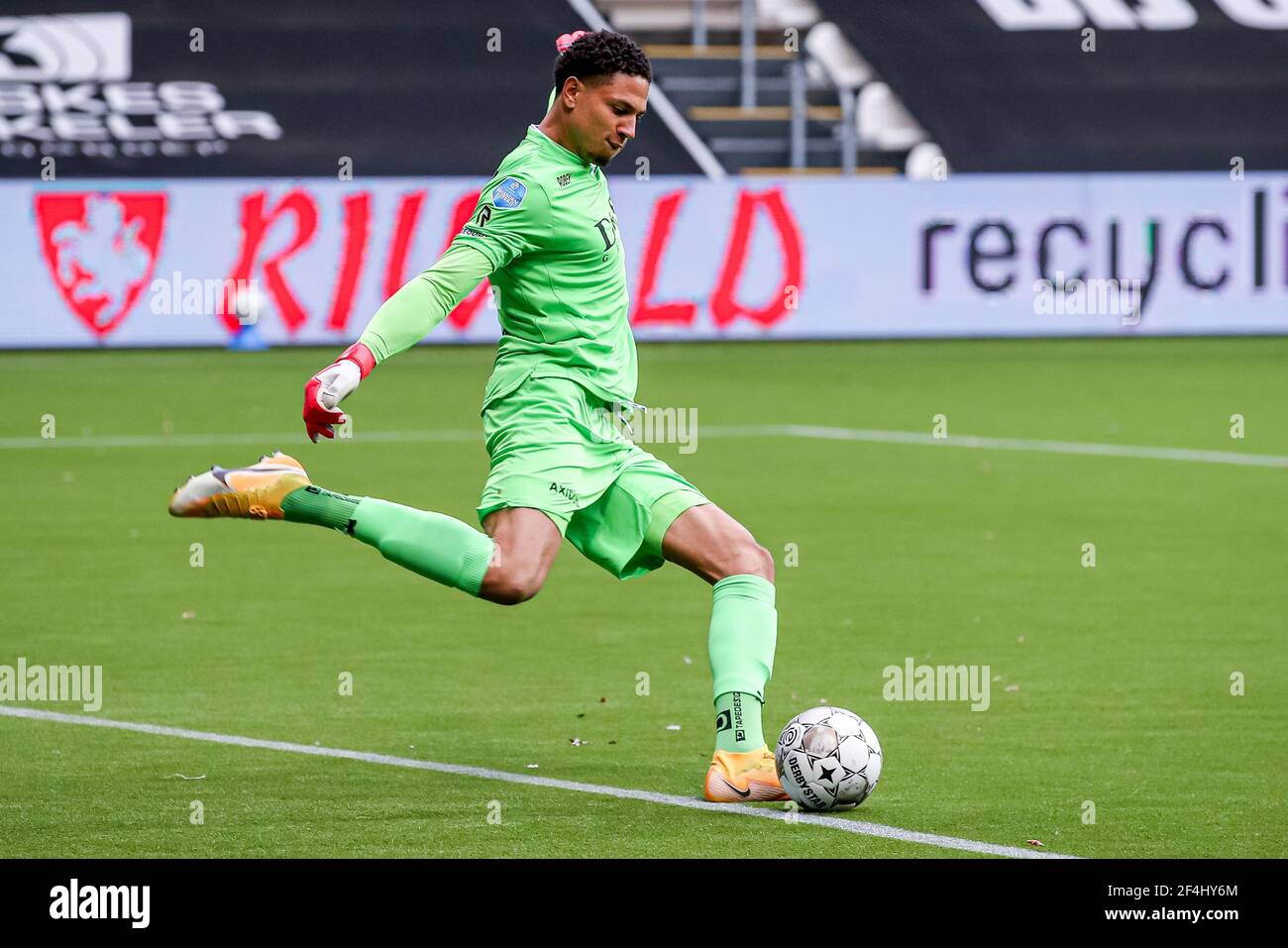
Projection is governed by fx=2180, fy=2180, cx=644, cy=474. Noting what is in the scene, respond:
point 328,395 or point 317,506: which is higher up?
point 328,395

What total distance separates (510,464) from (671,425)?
11.1 m

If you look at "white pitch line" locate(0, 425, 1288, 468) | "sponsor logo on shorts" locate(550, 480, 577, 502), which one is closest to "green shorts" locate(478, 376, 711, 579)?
"sponsor logo on shorts" locate(550, 480, 577, 502)

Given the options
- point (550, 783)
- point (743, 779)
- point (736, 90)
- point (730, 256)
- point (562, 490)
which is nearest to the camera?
point (743, 779)

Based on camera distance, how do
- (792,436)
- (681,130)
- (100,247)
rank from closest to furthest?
(792,436), (100,247), (681,130)

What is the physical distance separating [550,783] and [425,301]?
1.50 metres

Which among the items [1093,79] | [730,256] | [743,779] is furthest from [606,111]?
[1093,79]

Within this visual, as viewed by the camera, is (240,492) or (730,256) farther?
(730,256)

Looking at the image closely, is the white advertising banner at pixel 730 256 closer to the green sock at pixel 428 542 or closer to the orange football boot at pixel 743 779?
the green sock at pixel 428 542

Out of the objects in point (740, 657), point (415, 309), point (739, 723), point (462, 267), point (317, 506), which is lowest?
point (739, 723)

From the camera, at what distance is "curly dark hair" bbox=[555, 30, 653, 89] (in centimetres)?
611

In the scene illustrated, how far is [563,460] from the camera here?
6.22 metres

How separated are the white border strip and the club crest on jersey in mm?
19745

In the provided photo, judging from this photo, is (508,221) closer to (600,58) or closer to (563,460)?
(600,58)

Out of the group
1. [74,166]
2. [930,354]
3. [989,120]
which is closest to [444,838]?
[930,354]
